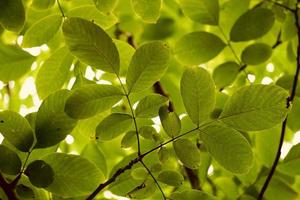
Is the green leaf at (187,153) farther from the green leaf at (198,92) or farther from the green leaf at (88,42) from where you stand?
the green leaf at (88,42)

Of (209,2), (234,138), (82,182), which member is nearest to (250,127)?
(234,138)

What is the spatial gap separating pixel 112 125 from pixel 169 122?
12 centimetres

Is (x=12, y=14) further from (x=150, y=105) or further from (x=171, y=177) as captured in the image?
(x=171, y=177)

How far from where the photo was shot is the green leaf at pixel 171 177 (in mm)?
931

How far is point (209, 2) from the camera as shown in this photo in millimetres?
1389

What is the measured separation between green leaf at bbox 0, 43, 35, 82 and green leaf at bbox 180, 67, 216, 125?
1.90 ft

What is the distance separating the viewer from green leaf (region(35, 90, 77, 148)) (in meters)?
0.87

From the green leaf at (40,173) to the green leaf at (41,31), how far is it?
0.37m

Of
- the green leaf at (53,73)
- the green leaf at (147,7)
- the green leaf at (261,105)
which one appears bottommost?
the green leaf at (261,105)

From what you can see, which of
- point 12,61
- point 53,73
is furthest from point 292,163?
point 12,61

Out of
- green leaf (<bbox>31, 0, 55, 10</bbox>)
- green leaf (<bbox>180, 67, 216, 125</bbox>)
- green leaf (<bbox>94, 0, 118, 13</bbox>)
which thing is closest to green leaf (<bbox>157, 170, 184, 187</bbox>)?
green leaf (<bbox>180, 67, 216, 125</bbox>)

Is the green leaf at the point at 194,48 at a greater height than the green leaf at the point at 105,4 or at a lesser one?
lesser

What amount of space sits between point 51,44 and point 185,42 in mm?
402

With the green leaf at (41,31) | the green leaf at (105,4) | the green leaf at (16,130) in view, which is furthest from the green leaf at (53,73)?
the green leaf at (16,130)
